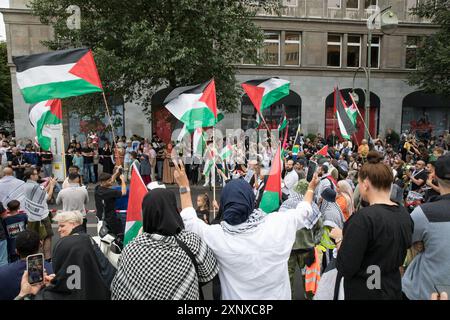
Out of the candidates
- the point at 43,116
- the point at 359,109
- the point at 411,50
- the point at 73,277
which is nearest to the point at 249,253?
the point at 73,277

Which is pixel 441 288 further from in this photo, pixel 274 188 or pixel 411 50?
pixel 411 50

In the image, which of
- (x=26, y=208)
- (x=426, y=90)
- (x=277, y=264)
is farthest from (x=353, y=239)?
(x=426, y=90)

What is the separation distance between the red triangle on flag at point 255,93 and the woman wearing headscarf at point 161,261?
267 inches

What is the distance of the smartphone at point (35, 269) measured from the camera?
2.76m

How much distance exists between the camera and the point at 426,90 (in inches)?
856

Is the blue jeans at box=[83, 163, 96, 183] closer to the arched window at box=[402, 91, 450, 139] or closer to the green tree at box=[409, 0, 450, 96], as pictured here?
the green tree at box=[409, 0, 450, 96]

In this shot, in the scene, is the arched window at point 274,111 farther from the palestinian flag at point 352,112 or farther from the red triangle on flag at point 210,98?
the red triangle on flag at point 210,98

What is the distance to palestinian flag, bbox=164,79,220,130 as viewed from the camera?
773cm

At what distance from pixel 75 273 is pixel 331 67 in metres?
24.6

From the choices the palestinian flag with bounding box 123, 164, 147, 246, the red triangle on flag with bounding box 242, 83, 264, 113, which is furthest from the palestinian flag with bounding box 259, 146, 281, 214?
the red triangle on flag with bounding box 242, 83, 264, 113

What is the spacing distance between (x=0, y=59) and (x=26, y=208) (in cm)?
3327

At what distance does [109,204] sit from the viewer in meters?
5.98

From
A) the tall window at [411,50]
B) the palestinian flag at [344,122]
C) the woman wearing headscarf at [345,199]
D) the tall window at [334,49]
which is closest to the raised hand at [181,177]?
the woman wearing headscarf at [345,199]
